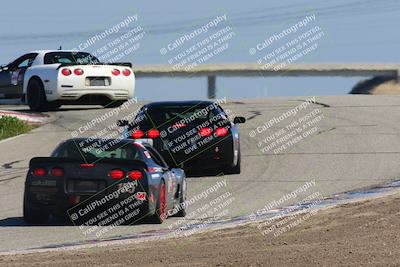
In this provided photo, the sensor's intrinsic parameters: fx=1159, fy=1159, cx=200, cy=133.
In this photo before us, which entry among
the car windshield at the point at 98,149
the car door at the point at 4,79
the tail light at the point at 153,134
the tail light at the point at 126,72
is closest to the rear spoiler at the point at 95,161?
the car windshield at the point at 98,149

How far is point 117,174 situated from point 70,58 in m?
15.5

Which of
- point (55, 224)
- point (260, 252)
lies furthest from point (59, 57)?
point (260, 252)

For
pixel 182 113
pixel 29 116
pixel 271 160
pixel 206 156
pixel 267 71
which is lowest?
pixel 267 71

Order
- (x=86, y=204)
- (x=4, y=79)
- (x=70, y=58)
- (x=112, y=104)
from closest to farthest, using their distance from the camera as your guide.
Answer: (x=86, y=204)
(x=70, y=58)
(x=112, y=104)
(x=4, y=79)

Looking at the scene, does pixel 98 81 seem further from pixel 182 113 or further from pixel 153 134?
pixel 153 134

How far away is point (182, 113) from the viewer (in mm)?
19172

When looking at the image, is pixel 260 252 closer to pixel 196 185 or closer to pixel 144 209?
pixel 144 209

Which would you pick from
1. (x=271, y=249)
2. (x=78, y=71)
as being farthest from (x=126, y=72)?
(x=271, y=249)

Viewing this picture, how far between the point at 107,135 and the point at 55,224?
10724 mm

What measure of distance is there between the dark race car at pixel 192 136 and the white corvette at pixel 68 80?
845 centimetres

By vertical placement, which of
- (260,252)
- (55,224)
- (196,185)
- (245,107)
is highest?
(260,252)

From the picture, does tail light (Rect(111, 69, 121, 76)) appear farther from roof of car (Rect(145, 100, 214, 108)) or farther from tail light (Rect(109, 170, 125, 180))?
tail light (Rect(109, 170, 125, 180))

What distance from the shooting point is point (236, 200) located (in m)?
16.1

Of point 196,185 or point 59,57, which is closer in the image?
point 196,185
